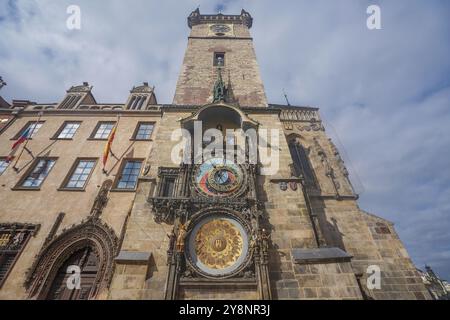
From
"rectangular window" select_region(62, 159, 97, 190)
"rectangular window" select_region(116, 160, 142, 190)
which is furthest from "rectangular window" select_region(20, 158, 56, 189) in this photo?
"rectangular window" select_region(116, 160, 142, 190)

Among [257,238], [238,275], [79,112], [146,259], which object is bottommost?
[238,275]

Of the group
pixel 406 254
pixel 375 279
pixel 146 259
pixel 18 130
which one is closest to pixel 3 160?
pixel 18 130

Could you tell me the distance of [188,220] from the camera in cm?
729

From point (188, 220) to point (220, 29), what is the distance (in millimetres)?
21233

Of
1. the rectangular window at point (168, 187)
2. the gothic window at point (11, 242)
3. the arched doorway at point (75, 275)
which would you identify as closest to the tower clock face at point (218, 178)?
the rectangular window at point (168, 187)

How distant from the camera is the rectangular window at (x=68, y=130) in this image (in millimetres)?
13880

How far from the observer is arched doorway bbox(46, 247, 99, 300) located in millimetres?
7812

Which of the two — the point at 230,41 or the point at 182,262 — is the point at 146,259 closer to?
the point at 182,262

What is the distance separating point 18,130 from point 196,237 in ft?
52.4

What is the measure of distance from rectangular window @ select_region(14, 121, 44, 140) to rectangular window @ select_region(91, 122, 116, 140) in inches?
149

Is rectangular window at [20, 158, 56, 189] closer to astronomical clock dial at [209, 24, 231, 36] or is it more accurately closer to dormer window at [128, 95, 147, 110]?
dormer window at [128, 95, 147, 110]

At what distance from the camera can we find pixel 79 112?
15281 mm

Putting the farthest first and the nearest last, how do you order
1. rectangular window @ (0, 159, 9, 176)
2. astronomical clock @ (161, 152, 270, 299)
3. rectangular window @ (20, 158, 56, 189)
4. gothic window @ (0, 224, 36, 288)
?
rectangular window @ (0, 159, 9, 176) → rectangular window @ (20, 158, 56, 189) → gothic window @ (0, 224, 36, 288) → astronomical clock @ (161, 152, 270, 299)

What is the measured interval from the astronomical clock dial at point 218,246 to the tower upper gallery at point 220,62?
851cm
